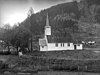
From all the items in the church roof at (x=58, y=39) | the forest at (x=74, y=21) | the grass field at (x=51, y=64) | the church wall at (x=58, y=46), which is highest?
the forest at (x=74, y=21)

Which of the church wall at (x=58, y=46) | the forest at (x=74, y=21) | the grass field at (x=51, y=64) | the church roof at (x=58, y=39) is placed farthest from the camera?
the forest at (x=74, y=21)

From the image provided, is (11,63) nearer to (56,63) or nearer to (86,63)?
(56,63)

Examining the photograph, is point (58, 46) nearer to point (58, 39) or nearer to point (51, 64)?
point (58, 39)

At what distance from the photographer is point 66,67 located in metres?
28.6

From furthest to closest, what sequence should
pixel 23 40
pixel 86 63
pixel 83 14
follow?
pixel 83 14 < pixel 23 40 < pixel 86 63

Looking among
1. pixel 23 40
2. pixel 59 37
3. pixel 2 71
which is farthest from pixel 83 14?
pixel 2 71

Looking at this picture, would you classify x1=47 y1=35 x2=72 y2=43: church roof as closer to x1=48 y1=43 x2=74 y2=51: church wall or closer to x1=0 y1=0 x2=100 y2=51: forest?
x1=48 y1=43 x2=74 y2=51: church wall

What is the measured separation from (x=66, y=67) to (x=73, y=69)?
66.4 inches

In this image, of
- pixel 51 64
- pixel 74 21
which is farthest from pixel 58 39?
pixel 74 21

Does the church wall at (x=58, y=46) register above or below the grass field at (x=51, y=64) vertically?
above

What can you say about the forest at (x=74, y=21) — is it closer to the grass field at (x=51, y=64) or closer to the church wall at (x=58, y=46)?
the church wall at (x=58, y=46)

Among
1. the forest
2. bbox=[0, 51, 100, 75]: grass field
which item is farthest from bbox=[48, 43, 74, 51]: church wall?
the forest

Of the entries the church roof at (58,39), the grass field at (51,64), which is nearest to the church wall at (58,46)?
the church roof at (58,39)

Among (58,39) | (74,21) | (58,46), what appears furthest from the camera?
(74,21)
